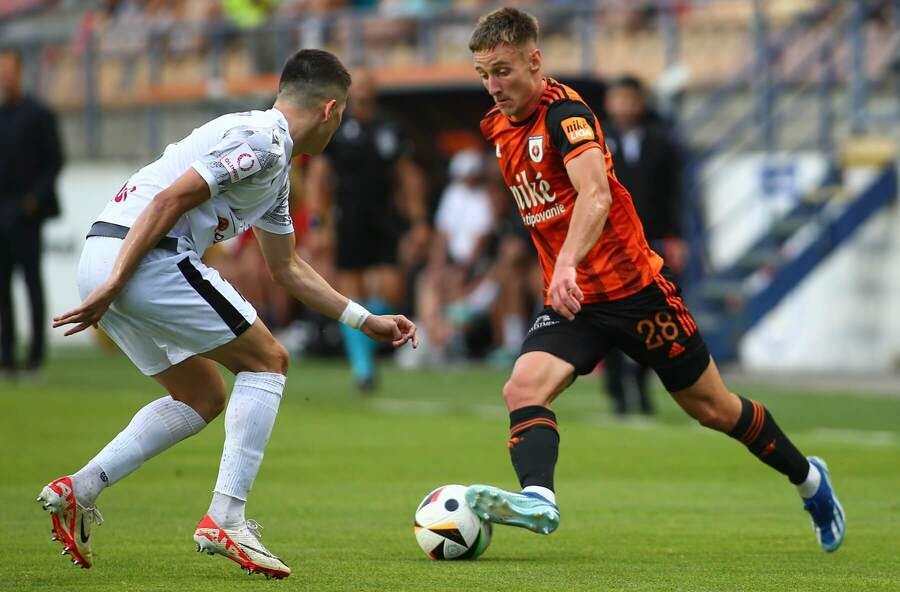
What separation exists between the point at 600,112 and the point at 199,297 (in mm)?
13000

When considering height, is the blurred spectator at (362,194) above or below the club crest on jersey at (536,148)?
below

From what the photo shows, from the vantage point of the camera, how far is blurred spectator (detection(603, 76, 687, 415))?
41.1 ft

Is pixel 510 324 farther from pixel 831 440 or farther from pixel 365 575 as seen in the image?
pixel 365 575

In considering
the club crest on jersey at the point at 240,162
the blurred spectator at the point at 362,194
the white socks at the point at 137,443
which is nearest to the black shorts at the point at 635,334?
the white socks at the point at 137,443

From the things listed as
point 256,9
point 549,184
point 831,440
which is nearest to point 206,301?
point 549,184

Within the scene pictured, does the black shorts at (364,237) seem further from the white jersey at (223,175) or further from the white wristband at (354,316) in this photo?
the white jersey at (223,175)

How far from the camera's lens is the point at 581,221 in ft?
20.9

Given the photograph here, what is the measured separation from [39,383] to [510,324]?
210 inches

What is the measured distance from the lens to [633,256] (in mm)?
6836

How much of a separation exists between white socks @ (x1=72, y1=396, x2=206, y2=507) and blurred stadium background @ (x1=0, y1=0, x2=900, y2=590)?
1.48 metres

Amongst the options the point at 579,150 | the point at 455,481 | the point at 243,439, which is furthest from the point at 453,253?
the point at 243,439

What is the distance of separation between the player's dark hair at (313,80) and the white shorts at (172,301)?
68 cm

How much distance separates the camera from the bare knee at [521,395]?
657 centimetres

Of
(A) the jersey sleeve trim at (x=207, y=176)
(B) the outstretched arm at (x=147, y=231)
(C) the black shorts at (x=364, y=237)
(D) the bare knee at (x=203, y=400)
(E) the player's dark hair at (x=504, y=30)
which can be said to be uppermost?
(E) the player's dark hair at (x=504, y=30)
